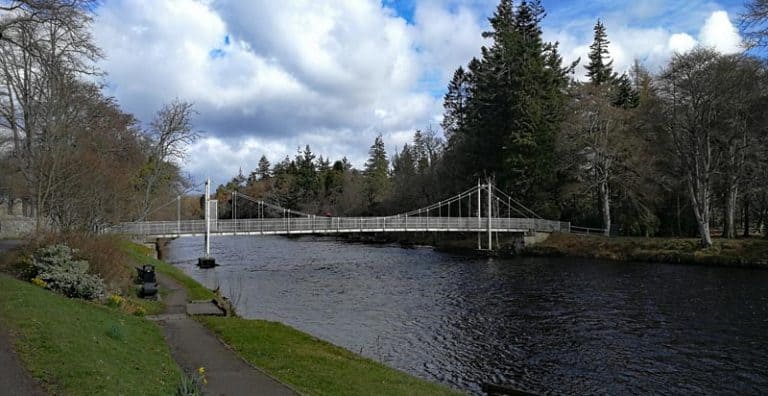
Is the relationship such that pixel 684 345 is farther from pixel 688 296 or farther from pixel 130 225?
pixel 130 225

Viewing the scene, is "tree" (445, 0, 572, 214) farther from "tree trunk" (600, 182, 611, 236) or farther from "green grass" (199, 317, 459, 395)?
"green grass" (199, 317, 459, 395)

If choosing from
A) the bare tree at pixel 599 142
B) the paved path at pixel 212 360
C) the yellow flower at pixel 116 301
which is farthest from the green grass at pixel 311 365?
the bare tree at pixel 599 142

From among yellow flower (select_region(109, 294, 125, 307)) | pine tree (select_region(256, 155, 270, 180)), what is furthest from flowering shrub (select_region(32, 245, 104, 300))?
pine tree (select_region(256, 155, 270, 180))

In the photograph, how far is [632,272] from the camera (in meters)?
32.8

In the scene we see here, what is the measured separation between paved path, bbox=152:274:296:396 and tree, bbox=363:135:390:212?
69.9 meters

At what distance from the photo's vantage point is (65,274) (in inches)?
535

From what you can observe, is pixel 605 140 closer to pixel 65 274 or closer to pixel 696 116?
pixel 696 116

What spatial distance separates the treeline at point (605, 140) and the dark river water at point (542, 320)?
9670 millimetres

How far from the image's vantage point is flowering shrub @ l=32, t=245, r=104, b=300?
1359 centimetres

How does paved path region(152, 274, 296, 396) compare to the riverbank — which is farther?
the riverbank

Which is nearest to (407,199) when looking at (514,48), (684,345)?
(514,48)

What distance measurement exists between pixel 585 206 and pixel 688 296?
29.3 metres

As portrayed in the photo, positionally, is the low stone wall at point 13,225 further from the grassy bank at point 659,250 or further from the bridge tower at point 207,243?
the grassy bank at point 659,250

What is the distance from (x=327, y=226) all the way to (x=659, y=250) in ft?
83.2
